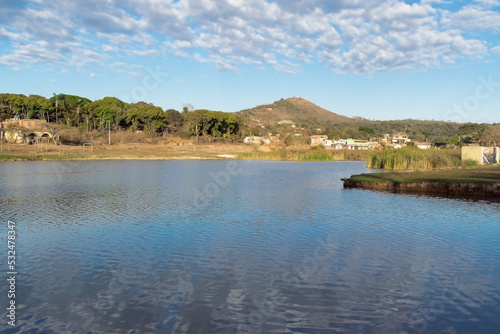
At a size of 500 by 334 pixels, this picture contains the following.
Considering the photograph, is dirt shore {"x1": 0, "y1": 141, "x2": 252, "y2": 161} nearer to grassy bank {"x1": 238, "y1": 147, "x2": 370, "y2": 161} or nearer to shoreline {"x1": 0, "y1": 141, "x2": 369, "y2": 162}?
shoreline {"x1": 0, "y1": 141, "x2": 369, "y2": 162}

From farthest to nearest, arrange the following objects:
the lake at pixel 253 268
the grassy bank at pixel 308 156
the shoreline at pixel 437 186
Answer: the grassy bank at pixel 308 156
the shoreline at pixel 437 186
the lake at pixel 253 268

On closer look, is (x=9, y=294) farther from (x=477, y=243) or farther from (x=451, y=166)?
(x=451, y=166)

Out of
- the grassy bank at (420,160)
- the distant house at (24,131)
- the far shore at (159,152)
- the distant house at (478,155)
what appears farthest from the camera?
the distant house at (24,131)

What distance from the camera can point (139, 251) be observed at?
38.8ft

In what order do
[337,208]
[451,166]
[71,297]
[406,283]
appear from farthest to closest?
1. [451,166]
2. [337,208]
3. [406,283]
4. [71,297]

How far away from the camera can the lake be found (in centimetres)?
742

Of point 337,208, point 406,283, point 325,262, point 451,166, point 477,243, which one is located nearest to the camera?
point 406,283

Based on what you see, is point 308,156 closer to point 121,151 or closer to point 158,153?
point 158,153

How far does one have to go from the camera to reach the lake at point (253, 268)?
7.42 metres

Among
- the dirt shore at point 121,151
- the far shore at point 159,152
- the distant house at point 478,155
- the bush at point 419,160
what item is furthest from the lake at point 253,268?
the far shore at point 159,152

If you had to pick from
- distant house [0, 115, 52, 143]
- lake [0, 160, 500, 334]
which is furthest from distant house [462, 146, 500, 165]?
distant house [0, 115, 52, 143]

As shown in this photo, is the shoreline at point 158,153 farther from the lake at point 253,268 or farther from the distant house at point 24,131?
the lake at point 253,268

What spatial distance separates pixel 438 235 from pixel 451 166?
27704 mm

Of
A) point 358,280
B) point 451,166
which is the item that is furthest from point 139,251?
point 451,166
